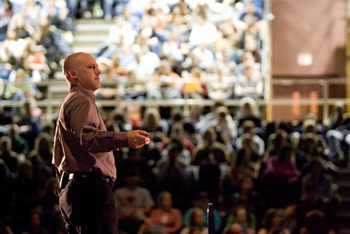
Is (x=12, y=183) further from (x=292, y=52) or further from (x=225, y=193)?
(x=292, y=52)

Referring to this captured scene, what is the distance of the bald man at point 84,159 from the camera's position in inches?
202

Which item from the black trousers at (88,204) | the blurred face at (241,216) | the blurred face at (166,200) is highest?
the black trousers at (88,204)

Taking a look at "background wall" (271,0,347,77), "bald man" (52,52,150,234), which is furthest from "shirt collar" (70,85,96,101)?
"background wall" (271,0,347,77)

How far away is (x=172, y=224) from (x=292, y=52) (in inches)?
245

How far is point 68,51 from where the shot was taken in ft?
54.7

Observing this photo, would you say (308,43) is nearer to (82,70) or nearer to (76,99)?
(82,70)

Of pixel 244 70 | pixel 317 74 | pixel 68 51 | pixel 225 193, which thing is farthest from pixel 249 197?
pixel 68 51

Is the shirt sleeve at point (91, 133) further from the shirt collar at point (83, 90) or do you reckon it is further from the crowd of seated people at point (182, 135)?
the crowd of seated people at point (182, 135)

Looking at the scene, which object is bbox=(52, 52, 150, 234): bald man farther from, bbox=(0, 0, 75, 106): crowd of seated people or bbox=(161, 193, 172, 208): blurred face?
bbox=(0, 0, 75, 106): crowd of seated people

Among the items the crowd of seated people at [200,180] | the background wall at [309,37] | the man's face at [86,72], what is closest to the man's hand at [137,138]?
the man's face at [86,72]

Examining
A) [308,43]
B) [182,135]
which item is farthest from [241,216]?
[308,43]

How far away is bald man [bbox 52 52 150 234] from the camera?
202 inches

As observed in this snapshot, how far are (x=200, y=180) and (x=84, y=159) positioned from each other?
20.5 feet

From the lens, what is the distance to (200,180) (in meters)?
Answer: 11.4
